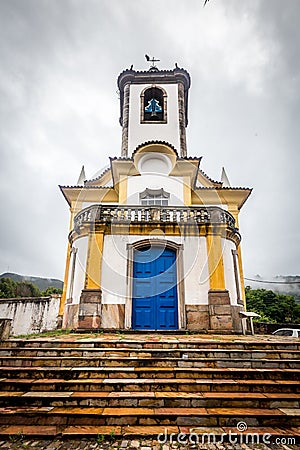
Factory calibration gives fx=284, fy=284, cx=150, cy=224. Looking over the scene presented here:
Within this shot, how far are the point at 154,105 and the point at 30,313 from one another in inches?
507

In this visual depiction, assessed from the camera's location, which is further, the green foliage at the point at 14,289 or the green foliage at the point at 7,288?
the green foliage at the point at 14,289

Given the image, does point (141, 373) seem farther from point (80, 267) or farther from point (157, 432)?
point (80, 267)

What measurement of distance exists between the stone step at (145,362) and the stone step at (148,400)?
0.81m

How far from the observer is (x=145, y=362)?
512 cm

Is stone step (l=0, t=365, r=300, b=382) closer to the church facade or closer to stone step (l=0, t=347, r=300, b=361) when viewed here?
stone step (l=0, t=347, r=300, b=361)

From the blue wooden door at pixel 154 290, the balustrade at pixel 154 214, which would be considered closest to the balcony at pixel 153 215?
the balustrade at pixel 154 214

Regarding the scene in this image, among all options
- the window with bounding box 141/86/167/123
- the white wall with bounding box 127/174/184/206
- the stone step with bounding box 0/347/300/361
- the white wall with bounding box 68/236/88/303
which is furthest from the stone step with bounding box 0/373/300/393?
the window with bounding box 141/86/167/123

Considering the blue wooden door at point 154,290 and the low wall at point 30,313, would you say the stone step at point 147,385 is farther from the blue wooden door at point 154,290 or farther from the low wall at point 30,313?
the low wall at point 30,313

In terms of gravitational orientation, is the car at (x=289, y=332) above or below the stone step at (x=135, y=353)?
above

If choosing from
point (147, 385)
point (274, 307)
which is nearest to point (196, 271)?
point (147, 385)

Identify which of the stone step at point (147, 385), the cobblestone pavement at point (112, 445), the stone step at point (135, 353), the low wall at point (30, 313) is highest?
the low wall at point (30, 313)

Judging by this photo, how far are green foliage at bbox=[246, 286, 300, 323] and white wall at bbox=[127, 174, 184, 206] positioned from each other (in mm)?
18385

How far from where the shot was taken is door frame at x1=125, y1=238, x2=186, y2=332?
8812mm

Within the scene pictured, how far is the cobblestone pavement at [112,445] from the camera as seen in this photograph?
10.7 ft
